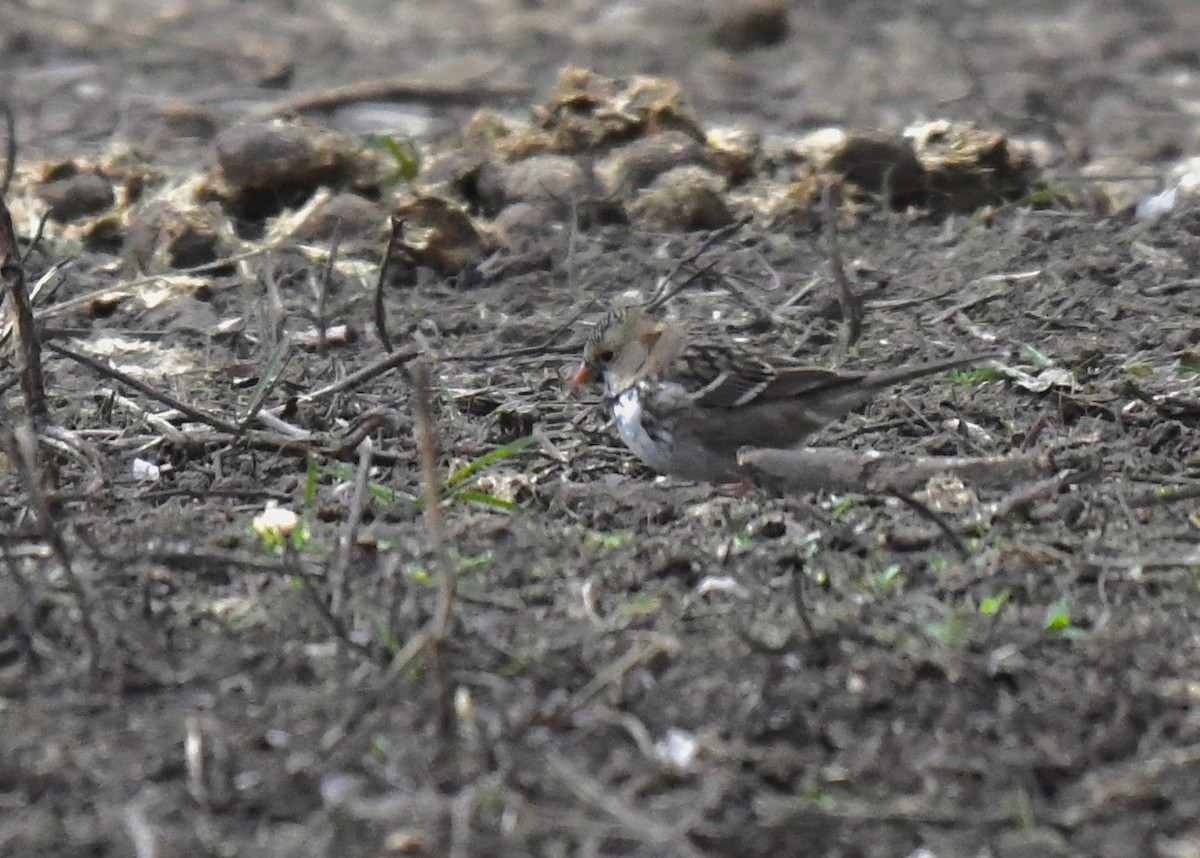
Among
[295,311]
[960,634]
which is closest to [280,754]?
[960,634]

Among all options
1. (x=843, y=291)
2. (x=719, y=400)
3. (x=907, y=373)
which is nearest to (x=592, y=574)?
(x=719, y=400)

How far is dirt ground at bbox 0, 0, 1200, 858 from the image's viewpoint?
354 centimetres

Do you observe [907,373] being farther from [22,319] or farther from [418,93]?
[418,93]

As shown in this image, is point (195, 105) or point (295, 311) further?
point (195, 105)

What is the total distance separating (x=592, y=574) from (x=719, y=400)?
4.25 ft

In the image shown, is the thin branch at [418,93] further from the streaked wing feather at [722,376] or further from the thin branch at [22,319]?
the thin branch at [22,319]

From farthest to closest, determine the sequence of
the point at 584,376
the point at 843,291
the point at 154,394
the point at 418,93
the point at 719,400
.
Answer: the point at 418,93 < the point at 843,291 < the point at 584,376 < the point at 719,400 < the point at 154,394

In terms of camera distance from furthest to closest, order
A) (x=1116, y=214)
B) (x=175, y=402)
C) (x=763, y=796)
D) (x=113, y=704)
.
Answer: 1. (x=1116, y=214)
2. (x=175, y=402)
3. (x=113, y=704)
4. (x=763, y=796)

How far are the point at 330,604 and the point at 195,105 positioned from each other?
7072 mm

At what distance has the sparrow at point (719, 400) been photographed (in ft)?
18.4

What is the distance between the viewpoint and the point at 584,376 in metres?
6.10

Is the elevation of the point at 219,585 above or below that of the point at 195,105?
above

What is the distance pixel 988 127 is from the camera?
8.74m

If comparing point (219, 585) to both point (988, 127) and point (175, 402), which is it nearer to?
point (175, 402)
